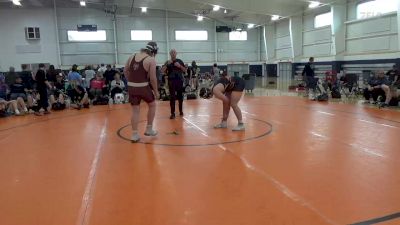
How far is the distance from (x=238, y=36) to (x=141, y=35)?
1012 centimetres

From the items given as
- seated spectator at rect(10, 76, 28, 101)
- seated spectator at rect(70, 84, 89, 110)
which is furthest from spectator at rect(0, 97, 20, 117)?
seated spectator at rect(70, 84, 89, 110)

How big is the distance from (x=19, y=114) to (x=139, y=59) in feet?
21.7

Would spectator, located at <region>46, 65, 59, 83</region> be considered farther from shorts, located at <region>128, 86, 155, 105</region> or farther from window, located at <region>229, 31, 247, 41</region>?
window, located at <region>229, 31, 247, 41</region>

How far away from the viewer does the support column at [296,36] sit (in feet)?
88.5

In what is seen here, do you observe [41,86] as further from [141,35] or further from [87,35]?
[141,35]

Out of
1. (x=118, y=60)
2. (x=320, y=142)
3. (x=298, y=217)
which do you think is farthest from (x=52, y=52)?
(x=298, y=217)

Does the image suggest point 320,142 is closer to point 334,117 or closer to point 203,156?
point 203,156

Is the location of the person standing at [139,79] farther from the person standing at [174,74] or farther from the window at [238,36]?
the window at [238,36]

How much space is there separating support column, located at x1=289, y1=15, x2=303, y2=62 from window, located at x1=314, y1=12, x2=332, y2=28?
1.82 m

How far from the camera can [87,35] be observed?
97.8 feet

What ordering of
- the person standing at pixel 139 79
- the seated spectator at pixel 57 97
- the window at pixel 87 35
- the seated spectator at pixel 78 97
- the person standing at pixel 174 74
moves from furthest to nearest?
the window at pixel 87 35 → the seated spectator at pixel 78 97 → the seated spectator at pixel 57 97 → the person standing at pixel 174 74 → the person standing at pixel 139 79

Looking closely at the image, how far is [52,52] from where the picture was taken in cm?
2884

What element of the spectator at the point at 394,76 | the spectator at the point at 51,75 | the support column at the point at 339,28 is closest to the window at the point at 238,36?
the support column at the point at 339,28

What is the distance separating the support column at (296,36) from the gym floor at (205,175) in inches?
817
